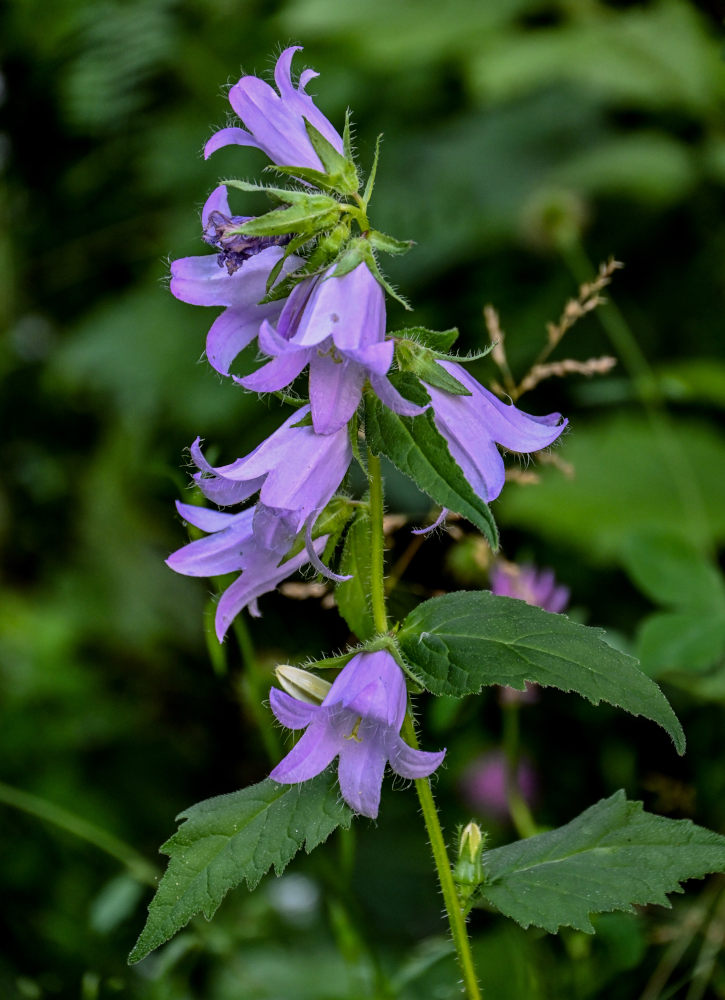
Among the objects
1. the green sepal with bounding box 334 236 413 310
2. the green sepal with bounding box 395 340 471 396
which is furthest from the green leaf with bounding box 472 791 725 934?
the green sepal with bounding box 334 236 413 310

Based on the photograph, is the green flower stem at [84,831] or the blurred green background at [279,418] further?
the blurred green background at [279,418]

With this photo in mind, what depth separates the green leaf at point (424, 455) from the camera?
1.09 metres

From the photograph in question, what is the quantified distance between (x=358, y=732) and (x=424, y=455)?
333mm

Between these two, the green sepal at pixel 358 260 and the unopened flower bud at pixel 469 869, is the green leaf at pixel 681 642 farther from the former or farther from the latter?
the green sepal at pixel 358 260

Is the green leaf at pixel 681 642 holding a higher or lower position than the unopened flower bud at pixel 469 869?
lower

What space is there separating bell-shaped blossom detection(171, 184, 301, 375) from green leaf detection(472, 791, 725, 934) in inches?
27.5

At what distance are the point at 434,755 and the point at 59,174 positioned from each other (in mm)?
4811

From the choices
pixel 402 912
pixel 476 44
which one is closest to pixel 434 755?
pixel 402 912

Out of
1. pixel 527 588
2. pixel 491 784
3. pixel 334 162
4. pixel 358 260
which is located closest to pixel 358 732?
pixel 358 260

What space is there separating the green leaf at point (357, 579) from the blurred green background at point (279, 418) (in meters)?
0.53

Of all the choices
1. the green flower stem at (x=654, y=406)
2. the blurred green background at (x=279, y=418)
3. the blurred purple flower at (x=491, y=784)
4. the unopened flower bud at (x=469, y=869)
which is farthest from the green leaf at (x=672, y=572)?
the unopened flower bud at (x=469, y=869)

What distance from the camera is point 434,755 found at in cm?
114

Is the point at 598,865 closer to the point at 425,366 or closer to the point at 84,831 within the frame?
the point at 425,366

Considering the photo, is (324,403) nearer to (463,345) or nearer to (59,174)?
(463,345)
